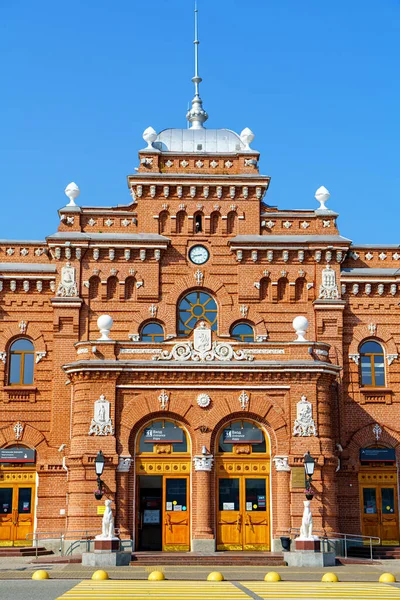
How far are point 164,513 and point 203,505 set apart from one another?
149cm

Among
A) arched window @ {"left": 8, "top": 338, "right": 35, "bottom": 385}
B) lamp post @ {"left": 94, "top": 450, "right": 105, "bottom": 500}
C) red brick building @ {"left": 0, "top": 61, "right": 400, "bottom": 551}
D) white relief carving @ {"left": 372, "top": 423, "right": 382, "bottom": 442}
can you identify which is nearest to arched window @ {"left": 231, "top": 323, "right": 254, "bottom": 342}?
red brick building @ {"left": 0, "top": 61, "right": 400, "bottom": 551}

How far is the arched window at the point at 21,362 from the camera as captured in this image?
1431 inches

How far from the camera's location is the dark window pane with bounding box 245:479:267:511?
32688 mm

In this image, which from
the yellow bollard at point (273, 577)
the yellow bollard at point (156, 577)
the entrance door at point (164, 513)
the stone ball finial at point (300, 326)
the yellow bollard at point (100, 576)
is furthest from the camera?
the stone ball finial at point (300, 326)

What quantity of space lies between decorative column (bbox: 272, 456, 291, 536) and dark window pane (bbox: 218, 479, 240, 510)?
4.81 feet

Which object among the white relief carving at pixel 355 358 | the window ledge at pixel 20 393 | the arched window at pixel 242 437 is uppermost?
the white relief carving at pixel 355 358

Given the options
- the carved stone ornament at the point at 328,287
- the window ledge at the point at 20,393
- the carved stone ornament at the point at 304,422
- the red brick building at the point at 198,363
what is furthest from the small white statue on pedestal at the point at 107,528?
the carved stone ornament at the point at 328,287

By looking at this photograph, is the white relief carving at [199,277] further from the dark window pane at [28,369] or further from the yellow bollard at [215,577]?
the yellow bollard at [215,577]

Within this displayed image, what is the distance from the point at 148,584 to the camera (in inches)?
887

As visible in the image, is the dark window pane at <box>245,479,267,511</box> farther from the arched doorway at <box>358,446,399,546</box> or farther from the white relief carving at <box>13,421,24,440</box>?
the white relief carving at <box>13,421,24,440</box>

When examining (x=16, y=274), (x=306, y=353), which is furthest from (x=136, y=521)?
(x=16, y=274)

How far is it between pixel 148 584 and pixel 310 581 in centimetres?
451

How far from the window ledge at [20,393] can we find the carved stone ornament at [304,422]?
1036 cm

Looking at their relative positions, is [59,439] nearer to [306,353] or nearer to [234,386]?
[234,386]
